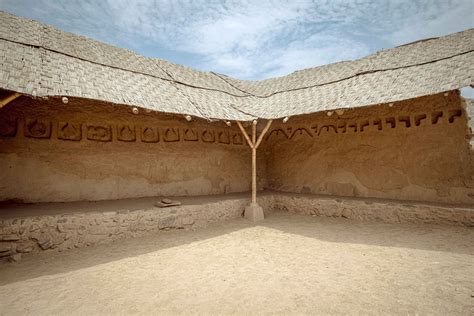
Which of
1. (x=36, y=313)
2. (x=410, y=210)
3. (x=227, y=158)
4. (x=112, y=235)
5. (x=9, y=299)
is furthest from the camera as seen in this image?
(x=227, y=158)

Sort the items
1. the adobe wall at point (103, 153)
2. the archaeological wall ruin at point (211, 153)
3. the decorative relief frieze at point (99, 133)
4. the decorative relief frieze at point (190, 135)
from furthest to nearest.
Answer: the decorative relief frieze at point (190, 135) → the decorative relief frieze at point (99, 133) → the archaeological wall ruin at point (211, 153) → the adobe wall at point (103, 153)

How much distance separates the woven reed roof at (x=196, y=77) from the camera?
4.70 meters

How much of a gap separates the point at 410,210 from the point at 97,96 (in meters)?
6.83

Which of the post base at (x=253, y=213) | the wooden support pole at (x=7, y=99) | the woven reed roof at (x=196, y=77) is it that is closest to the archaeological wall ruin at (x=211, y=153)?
the woven reed roof at (x=196, y=77)

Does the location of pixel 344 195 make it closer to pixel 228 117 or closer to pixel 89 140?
pixel 228 117

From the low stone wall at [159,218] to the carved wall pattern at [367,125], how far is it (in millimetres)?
1944

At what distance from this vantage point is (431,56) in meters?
6.23

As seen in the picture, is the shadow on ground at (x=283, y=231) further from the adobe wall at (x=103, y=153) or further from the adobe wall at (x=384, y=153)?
the adobe wall at (x=103, y=153)

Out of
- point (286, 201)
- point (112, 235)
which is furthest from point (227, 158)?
point (112, 235)

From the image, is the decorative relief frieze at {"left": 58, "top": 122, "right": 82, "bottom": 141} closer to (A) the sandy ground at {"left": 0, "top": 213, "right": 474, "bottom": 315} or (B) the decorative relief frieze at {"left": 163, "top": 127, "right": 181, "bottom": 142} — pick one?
(B) the decorative relief frieze at {"left": 163, "top": 127, "right": 181, "bottom": 142}

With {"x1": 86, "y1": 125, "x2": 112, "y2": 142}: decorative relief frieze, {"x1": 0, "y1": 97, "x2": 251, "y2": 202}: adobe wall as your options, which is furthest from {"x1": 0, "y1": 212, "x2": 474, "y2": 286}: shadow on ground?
{"x1": 86, "y1": 125, "x2": 112, "y2": 142}: decorative relief frieze

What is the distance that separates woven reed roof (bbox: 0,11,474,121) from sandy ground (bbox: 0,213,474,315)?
8.83ft

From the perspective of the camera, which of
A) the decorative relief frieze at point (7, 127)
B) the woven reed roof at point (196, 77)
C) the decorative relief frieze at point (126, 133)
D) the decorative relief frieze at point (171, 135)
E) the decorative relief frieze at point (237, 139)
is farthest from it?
the decorative relief frieze at point (237, 139)

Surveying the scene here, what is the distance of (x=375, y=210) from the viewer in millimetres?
6449
